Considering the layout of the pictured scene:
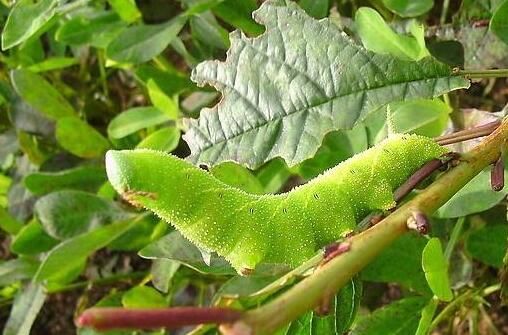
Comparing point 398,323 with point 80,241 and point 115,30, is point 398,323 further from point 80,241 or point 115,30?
point 115,30

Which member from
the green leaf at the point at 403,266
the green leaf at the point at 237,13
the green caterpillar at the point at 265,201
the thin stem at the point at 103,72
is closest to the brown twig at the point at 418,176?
the green caterpillar at the point at 265,201

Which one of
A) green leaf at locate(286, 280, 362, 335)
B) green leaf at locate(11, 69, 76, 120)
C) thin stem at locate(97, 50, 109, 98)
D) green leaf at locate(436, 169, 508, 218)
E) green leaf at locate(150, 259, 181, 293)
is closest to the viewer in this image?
green leaf at locate(286, 280, 362, 335)

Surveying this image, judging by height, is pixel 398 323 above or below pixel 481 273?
above

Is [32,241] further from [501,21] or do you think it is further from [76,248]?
[501,21]

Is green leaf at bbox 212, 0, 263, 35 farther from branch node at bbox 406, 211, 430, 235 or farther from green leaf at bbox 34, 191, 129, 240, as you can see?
branch node at bbox 406, 211, 430, 235

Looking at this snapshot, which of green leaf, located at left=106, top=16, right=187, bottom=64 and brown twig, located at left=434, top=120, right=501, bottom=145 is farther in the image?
green leaf, located at left=106, top=16, right=187, bottom=64

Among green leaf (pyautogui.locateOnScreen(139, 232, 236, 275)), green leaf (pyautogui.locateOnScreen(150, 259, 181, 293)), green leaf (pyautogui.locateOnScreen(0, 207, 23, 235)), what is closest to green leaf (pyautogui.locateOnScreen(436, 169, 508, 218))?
green leaf (pyautogui.locateOnScreen(139, 232, 236, 275))

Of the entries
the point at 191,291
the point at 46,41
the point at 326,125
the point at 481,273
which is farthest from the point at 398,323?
the point at 46,41
